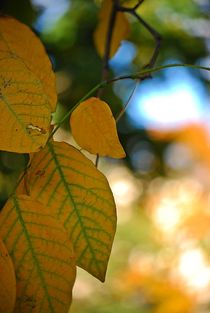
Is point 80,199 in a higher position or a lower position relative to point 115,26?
lower

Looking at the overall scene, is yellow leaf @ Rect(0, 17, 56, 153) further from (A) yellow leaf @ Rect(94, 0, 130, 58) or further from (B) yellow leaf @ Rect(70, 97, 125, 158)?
(A) yellow leaf @ Rect(94, 0, 130, 58)

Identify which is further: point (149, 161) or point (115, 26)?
point (149, 161)

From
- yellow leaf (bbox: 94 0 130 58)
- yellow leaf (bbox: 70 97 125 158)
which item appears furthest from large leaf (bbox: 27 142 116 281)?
yellow leaf (bbox: 94 0 130 58)

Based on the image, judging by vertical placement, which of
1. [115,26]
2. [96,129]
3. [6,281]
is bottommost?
[6,281]

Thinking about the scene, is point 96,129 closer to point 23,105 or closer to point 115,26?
point 23,105

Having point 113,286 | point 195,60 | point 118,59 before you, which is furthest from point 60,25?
point 113,286

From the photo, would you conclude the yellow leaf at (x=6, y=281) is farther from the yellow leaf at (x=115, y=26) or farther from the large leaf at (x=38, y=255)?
the yellow leaf at (x=115, y=26)

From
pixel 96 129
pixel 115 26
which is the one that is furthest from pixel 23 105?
pixel 115 26
